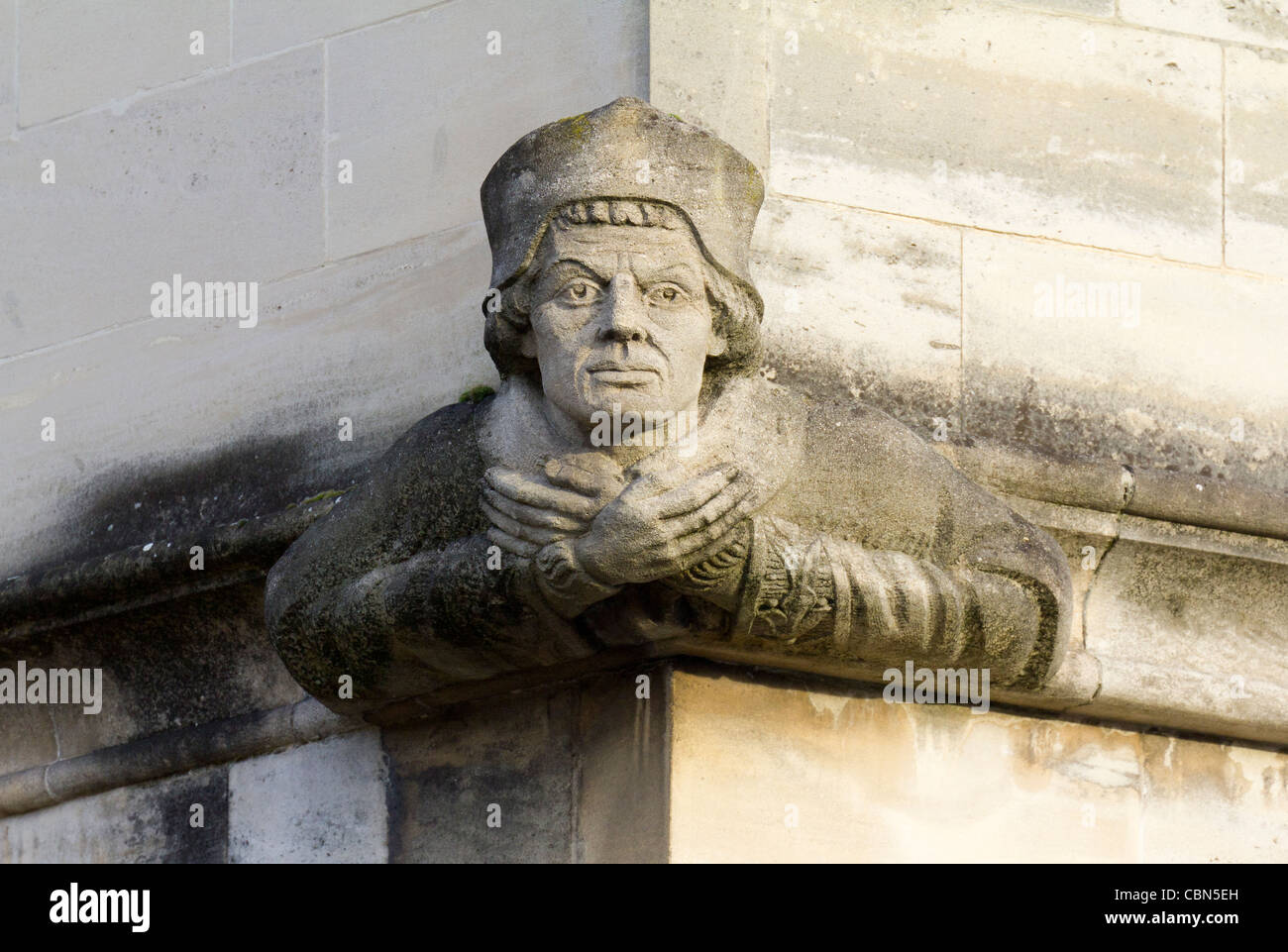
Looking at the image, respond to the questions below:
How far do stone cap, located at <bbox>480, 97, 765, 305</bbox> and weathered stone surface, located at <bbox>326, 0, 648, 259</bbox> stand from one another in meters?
0.45

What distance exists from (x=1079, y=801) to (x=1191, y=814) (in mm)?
244

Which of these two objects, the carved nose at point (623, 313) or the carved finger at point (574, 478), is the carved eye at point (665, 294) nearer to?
the carved nose at point (623, 313)

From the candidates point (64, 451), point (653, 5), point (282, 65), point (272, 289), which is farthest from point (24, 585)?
point (653, 5)

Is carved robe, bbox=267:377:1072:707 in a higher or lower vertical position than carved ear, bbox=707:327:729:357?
lower

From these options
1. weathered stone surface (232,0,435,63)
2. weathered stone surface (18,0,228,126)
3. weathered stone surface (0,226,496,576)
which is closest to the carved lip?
weathered stone surface (0,226,496,576)

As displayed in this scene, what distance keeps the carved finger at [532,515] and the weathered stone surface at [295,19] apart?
138cm

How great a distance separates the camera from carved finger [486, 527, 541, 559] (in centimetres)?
523

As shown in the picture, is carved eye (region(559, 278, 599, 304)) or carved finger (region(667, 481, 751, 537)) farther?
carved eye (region(559, 278, 599, 304))

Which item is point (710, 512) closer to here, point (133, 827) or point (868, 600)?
point (868, 600)

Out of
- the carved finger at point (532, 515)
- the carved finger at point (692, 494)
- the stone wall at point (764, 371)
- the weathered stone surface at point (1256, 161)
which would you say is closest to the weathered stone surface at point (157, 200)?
the stone wall at point (764, 371)

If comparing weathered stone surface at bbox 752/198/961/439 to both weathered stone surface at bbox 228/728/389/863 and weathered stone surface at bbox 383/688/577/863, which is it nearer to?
weathered stone surface at bbox 383/688/577/863

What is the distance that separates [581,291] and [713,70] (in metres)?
0.74

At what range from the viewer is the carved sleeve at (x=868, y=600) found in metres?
5.23

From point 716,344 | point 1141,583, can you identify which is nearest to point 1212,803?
point 1141,583
